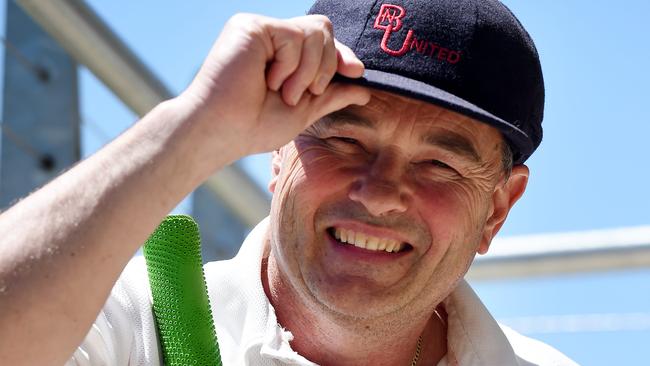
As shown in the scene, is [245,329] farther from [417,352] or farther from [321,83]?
[321,83]

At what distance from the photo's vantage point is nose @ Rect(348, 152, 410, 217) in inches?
107

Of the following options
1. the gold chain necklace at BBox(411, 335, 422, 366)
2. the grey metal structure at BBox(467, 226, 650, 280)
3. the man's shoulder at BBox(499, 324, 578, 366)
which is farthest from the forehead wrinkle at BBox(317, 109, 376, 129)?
the grey metal structure at BBox(467, 226, 650, 280)

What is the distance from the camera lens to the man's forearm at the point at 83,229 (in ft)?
6.84

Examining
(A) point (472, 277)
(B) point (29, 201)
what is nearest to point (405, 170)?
(B) point (29, 201)

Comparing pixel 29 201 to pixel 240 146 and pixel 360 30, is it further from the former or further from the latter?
pixel 360 30

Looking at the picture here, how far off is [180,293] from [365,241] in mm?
368

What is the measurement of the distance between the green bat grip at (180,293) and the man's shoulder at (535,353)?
783 millimetres

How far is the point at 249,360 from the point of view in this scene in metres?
2.73

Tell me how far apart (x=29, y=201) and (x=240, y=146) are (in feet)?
1.10

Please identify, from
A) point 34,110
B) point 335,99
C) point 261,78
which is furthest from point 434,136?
point 34,110

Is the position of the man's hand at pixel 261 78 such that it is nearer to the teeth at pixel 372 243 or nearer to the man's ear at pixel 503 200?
the teeth at pixel 372 243

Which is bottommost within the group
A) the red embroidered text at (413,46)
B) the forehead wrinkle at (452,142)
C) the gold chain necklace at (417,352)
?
the gold chain necklace at (417,352)

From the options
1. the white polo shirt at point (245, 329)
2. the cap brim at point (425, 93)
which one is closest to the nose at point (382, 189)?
the cap brim at point (425, 93)

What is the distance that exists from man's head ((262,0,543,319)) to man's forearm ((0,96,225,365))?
1.76ft
